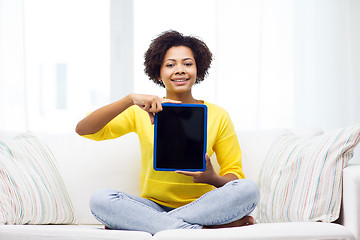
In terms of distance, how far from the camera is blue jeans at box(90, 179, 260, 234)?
1.32m

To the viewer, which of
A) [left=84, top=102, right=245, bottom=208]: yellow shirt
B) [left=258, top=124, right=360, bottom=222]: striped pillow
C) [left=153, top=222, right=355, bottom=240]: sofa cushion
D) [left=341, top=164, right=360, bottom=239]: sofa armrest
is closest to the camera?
[left=153, top=222, right=355, bottom=240]: sofa cushion

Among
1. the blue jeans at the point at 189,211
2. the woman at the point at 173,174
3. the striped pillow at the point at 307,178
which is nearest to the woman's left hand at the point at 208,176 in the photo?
the woman at the point at 173,174

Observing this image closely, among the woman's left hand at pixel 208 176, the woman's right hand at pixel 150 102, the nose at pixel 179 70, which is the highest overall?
the nose at pixel 179 70

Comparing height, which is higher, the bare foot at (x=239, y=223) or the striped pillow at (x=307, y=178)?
the striped pillow at (x=307, y=178)

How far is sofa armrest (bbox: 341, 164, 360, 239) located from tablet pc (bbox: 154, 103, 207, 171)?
0.46 meters

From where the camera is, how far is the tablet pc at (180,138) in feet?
4.78

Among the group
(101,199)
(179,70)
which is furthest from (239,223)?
(179,70)

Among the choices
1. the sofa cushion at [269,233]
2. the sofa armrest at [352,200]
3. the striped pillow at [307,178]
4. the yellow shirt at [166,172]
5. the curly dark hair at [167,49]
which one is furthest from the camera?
the curly dark hair at [167,49]

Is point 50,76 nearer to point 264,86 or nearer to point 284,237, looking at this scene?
point 264,86

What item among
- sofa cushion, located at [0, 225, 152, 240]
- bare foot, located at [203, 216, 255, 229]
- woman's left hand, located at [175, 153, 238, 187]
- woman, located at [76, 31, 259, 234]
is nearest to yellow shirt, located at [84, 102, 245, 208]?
woman, located at [76, 31, 259, 234]

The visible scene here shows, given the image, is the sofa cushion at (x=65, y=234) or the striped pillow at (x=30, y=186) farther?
the striped pillow at (x=30, y=186)

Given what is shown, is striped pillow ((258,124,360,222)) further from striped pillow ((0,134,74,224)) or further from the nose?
striped pillow ((0,134,74,224))

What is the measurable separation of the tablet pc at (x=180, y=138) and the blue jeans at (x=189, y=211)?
5.9 inches

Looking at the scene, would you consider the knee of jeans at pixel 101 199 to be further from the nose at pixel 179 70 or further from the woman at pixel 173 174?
the nose at pixel 179 70
